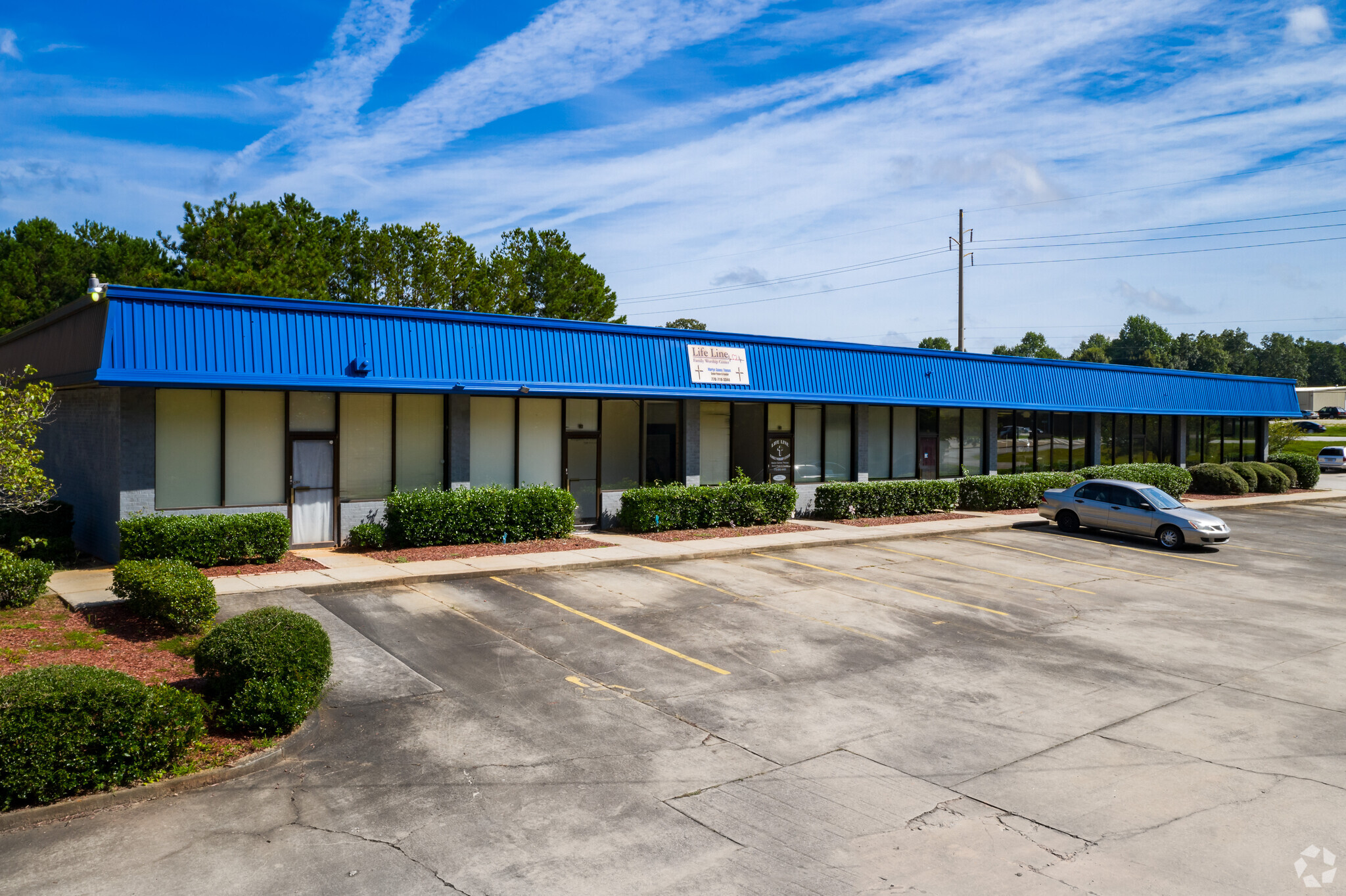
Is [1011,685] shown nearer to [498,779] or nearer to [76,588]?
[498,779]

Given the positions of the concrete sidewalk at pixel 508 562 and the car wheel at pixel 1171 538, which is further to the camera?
the car wheel at pixel 1171 538

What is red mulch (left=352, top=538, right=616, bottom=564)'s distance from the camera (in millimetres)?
17531

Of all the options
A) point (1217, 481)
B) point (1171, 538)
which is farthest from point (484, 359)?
point (1217, 481)

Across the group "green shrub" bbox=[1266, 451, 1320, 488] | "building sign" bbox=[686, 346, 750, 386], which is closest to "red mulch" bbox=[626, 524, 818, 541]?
"building sign" bbox=[686, 346, 750, 386]

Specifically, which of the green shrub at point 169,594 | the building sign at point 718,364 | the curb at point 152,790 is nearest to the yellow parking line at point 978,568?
the building sign at point 718,364

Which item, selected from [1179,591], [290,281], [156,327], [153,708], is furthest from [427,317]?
[290,281]

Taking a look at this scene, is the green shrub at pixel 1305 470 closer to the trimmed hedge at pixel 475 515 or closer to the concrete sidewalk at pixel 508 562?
the concrete sidewalk at pixel 508 562

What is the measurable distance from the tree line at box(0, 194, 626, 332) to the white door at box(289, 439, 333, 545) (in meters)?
19.5

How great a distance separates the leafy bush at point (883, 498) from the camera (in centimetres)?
2573

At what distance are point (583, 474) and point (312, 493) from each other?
6626 mm

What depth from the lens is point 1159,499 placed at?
23047 millimetres

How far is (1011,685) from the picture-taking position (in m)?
10.7

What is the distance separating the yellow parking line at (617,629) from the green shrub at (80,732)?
5.75m

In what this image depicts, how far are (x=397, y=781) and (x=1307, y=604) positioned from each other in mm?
16164
